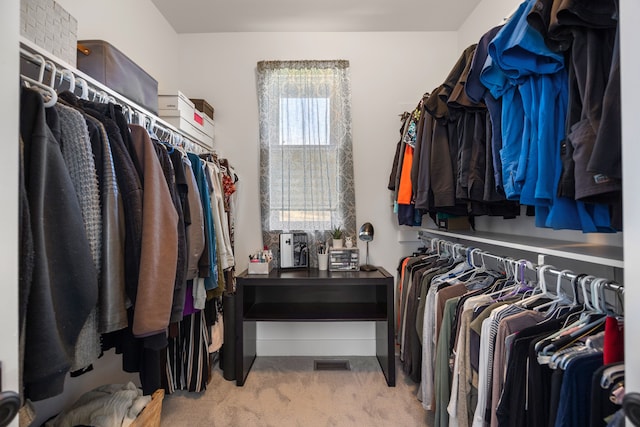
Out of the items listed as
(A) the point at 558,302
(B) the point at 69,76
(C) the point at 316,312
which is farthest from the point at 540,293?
(B) the point at 69,76

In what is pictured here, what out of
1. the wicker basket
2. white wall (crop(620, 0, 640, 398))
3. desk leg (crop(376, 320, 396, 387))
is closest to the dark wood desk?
desk leg (crop(376, 320, 396, 387))

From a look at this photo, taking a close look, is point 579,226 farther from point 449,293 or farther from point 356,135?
point 356,135

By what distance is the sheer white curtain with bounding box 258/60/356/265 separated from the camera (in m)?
2.55

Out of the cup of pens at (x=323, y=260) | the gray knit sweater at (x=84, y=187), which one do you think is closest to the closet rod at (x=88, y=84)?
the gray knit sweater at (x=84, y=187)

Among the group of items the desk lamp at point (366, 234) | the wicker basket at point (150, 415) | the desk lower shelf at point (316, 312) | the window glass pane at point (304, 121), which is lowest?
the wicker basket at point (150, 415)

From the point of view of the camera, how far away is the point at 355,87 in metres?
2.62

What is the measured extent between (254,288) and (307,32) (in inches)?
84.9

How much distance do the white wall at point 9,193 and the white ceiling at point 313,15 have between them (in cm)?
214

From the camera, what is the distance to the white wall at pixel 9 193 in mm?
489

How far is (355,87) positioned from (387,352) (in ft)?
6.80

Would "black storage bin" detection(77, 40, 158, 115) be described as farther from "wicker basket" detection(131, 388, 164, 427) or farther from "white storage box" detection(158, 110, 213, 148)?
"wicker basket" detection(131, 388, 164, 427)

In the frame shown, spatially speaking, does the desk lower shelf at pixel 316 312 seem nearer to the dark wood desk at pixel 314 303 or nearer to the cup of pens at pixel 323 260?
the dark wood desk at pixel 314 303

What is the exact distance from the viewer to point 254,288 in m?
2.48

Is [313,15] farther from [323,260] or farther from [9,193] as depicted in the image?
[9,193]
